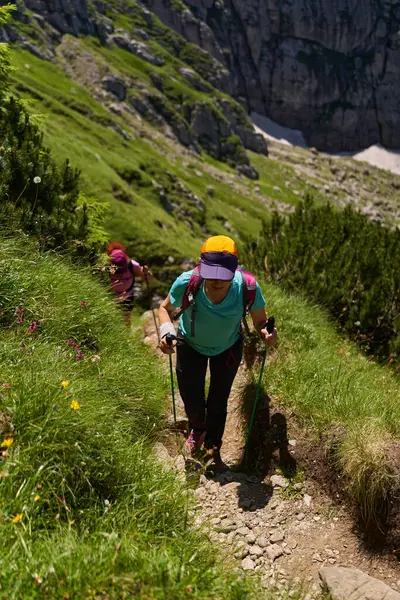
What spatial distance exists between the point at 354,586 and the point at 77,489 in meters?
2.53

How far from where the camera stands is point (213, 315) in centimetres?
461

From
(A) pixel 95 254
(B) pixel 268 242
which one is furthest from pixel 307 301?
(A) pixel 95 254

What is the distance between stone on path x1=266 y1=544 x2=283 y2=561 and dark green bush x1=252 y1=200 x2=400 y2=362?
5.47m

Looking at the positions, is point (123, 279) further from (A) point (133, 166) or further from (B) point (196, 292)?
(A) point (133, 166)

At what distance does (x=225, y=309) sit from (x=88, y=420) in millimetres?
1911

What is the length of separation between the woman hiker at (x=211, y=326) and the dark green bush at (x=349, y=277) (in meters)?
4.69

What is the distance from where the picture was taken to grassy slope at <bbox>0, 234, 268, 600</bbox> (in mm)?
2402

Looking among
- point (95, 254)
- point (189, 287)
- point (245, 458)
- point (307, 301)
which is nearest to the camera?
point (189, 287)

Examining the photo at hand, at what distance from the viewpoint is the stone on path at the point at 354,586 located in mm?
3534

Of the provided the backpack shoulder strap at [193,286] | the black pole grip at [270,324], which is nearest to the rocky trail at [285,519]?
the black pole grip at [270,324]

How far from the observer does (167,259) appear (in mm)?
17453

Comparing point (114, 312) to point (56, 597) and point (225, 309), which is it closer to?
point (225, 309)

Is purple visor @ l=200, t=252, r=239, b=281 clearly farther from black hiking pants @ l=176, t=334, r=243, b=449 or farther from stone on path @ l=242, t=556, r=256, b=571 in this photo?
stone on path @ l=242, t=556, r=256, b=571

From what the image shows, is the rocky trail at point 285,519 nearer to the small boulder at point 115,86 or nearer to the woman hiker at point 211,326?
the woman hiker at point 211,326
